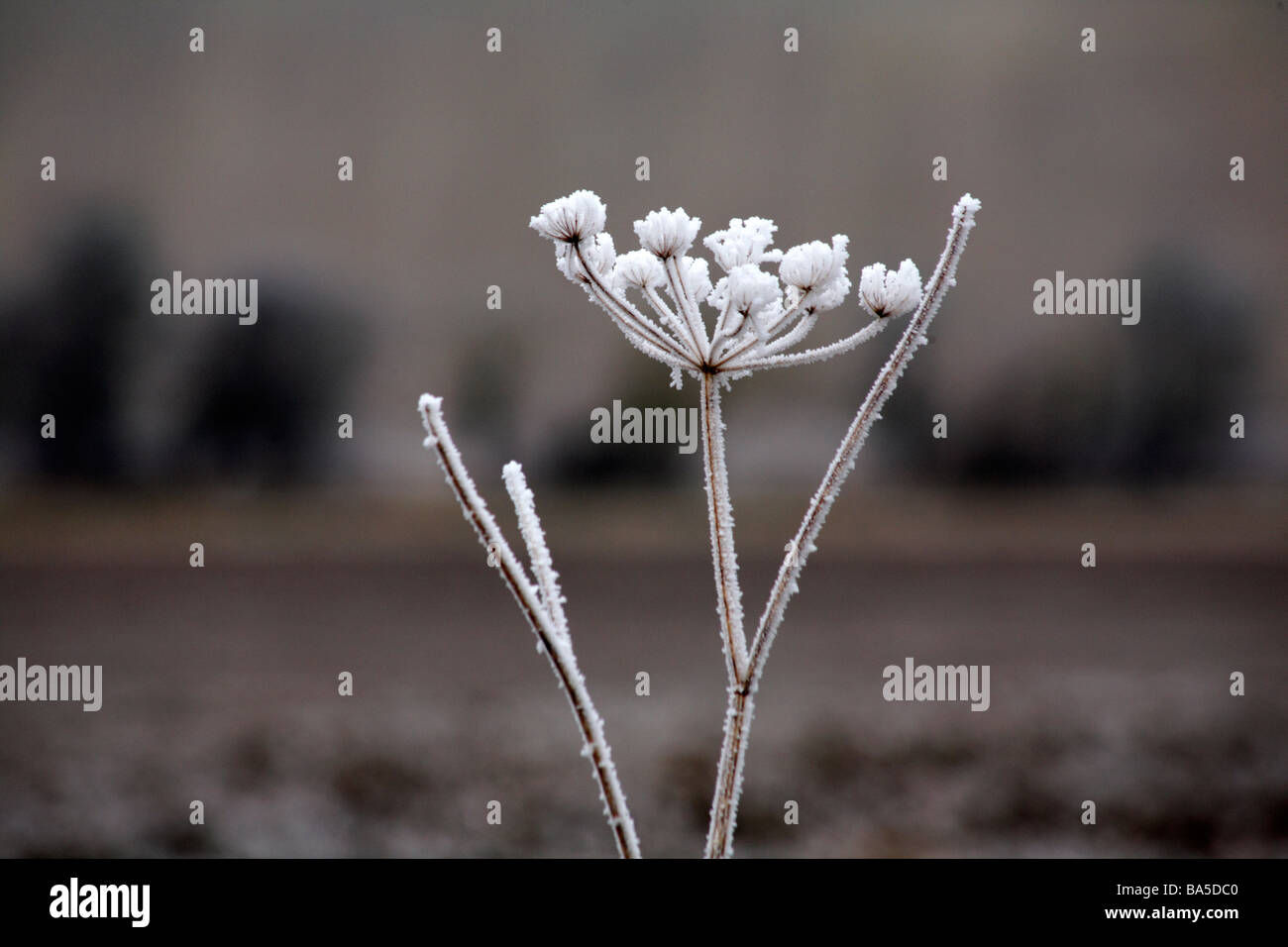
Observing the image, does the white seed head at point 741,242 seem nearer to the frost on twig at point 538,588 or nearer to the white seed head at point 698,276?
the white seed head at point 698,276

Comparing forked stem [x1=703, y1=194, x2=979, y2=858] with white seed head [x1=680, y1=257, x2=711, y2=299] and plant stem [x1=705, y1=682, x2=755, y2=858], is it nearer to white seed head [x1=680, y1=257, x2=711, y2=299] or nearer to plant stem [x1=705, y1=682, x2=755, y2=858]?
plant stem [x1=705, y1=682, x2=755, y2=858]

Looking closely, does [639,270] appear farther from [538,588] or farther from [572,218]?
[538,588]

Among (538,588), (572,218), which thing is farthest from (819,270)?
(538,588)

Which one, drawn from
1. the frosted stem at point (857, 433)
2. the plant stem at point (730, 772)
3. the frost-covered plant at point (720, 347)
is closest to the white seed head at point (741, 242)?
the frost-covered plant at point (720, 347)

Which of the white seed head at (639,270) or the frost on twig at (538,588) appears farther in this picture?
the white seed head at (639,270)
